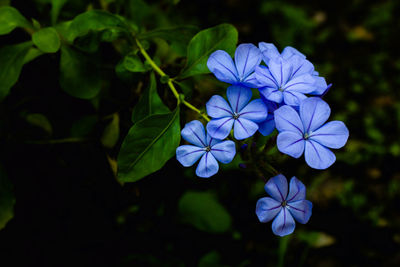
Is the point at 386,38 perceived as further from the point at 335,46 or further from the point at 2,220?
the point at 2,220

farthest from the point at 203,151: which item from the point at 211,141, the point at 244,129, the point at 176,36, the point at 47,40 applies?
the point at 47,40

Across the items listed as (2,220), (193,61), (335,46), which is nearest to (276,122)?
(193,61)

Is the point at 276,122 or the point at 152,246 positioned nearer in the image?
the point at 276,122

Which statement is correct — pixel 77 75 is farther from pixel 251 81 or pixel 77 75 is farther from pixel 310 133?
pixel 310 133

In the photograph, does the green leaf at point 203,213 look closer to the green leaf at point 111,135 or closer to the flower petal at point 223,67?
the green leaf at point 111,135

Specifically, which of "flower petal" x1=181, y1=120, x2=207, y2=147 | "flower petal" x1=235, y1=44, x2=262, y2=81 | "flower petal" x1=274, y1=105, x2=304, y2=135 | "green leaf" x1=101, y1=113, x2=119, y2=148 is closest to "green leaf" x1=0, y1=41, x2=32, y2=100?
"green leaf" x1=101, y1=113, x2=119, y2=148
